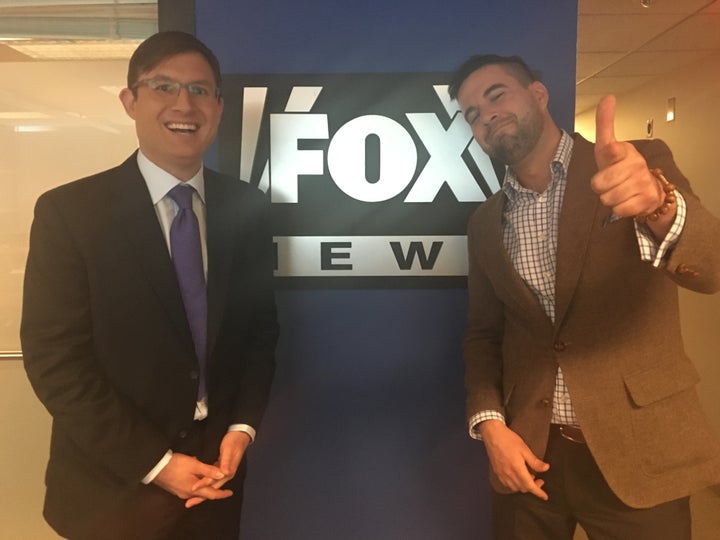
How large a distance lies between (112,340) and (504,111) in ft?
4.08

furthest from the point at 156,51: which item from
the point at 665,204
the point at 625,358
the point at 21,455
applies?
the point at 21,455

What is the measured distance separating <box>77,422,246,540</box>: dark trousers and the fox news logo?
2.58ft

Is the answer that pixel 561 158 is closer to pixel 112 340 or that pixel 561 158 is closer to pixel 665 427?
pixel 665 427

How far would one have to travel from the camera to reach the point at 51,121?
90.0 inches

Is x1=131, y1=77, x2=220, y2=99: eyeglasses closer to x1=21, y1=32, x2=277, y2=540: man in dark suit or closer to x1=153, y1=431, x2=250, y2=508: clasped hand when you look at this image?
x1=21, y1=32, x2=277, y2=540: man in dark suit

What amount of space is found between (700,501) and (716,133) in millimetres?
2457

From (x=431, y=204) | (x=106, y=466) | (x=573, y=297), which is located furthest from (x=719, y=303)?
(x=106, y=466)

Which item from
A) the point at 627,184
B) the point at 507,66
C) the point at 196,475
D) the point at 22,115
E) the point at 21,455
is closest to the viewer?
the point at 627,184

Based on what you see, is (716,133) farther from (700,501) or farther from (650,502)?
(650,502)

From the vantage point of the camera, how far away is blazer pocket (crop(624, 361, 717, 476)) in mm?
1407

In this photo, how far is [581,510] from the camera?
152cm

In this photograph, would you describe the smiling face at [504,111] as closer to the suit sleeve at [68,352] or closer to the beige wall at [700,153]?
the suit sleeve at [68,352]

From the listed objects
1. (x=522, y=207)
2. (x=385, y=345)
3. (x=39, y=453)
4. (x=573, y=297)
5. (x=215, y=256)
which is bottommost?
(x=39, y=453)

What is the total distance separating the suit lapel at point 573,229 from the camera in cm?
141
